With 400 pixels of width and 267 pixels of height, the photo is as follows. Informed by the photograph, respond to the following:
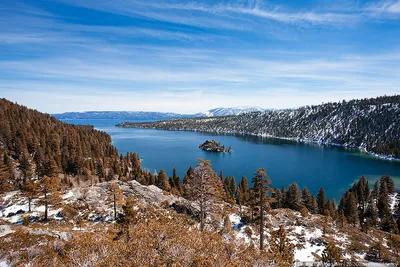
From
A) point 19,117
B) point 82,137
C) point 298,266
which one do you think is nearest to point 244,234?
point 298,266

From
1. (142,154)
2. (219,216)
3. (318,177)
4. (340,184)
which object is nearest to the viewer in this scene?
(219,216)

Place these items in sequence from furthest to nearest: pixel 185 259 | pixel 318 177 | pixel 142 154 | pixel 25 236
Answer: pixel 142 154 < pixel 318 177 < pixel 25 236 < pixel 185 259

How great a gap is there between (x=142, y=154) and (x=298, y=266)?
158956 mm

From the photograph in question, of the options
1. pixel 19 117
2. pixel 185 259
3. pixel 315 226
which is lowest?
pixel 315 226

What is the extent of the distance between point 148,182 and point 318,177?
90006mm

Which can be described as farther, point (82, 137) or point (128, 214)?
point (82, 137)

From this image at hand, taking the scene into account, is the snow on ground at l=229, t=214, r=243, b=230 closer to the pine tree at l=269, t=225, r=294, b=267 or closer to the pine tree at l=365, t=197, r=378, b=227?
the pine tree at l=269, t=225, r=294, b=267

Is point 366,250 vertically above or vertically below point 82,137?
below

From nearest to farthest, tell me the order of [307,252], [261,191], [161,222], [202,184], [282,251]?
[161,222], [282,251], [261,191], [202,184], [307,252]

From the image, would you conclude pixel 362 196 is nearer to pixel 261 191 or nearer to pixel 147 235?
pixel 261 191

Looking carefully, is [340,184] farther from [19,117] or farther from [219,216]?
[19,117]

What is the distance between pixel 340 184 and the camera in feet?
340

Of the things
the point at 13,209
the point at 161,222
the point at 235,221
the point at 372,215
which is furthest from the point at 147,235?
the point at 372,215

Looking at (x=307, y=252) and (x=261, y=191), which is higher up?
(x=261, y=191)
